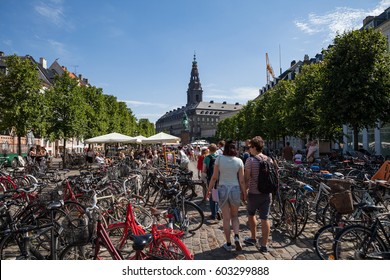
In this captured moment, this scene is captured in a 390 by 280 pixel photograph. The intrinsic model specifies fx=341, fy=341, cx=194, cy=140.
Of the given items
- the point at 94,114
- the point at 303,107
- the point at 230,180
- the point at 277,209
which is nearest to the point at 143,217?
the point at 230,180

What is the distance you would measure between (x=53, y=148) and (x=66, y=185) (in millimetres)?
46575

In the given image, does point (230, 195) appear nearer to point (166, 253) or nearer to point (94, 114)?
point (166, 253)

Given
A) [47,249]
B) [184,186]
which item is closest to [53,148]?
[184,186]

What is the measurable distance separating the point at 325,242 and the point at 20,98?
2446 cm

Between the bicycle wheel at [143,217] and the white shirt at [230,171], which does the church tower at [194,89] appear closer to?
the bicycle wheel at [143,217]

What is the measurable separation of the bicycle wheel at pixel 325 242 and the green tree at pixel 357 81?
50.6ft

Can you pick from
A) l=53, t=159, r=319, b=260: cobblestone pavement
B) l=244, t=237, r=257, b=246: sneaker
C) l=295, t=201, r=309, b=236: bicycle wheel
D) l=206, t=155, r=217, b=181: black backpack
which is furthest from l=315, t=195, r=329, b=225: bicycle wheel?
l=206, t=155, r=217, b=181: black backpack

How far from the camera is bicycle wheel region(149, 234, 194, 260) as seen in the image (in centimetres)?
432

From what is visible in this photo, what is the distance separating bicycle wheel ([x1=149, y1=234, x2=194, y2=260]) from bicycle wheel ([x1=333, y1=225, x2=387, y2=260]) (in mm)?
2083

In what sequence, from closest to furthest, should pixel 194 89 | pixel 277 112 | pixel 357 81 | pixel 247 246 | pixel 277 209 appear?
pixel 247 246, pixel 277 209, pixel 357 81, pixel 277 112, pixel 194 89

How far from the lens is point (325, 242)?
5082 millimetres

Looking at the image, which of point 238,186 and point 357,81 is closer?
point 238,186

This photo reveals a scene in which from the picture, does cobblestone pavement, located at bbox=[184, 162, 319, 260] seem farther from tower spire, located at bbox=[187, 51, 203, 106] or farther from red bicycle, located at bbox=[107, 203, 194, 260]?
tower spire, located at bbox=[187, 51, 203, 106]

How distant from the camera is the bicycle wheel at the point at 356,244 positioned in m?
4.44
